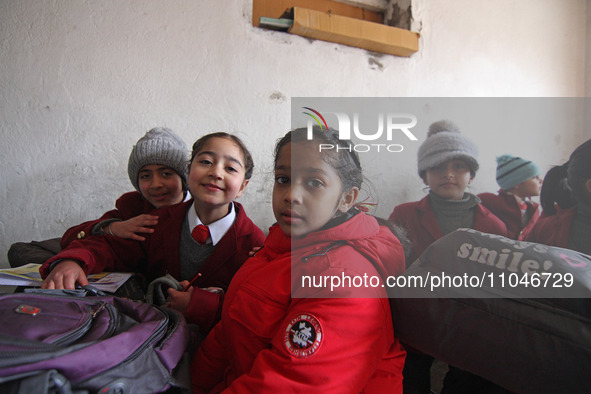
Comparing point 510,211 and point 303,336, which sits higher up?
point 510,211

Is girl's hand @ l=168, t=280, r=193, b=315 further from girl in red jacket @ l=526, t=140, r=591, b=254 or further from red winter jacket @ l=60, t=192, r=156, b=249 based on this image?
girl in red jacket @ l=526, t=140, r=591, b=254

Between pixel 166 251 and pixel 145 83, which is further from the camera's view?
pixel 145 83

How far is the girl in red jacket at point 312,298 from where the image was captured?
0.52m

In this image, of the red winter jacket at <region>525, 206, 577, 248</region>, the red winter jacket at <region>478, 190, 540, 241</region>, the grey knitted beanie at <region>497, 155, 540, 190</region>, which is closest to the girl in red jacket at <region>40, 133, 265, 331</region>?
the red winter jacket at <region>525, 206, 577, 248</region>

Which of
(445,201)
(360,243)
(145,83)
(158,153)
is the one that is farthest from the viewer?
(145,83)

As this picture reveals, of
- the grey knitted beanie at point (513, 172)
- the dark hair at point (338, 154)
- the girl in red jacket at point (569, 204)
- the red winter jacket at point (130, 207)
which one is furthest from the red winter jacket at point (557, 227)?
the red winter jacket at point (130, 207)

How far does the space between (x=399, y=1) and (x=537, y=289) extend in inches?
78.5

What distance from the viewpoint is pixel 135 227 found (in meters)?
1.07

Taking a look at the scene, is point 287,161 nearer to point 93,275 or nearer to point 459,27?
point 93,275

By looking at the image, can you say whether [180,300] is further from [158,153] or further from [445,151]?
[445,151]

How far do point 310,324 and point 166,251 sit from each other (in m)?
0.65

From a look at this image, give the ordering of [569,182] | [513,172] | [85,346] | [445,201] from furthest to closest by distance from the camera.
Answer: [513,172], [445,201], [569,182], [85,346]

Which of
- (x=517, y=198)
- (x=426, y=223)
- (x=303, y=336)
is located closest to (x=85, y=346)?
(x=303, y=336)

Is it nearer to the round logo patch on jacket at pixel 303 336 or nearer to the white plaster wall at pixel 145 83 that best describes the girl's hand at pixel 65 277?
the round logo patch on jacket at pixel 303 336
